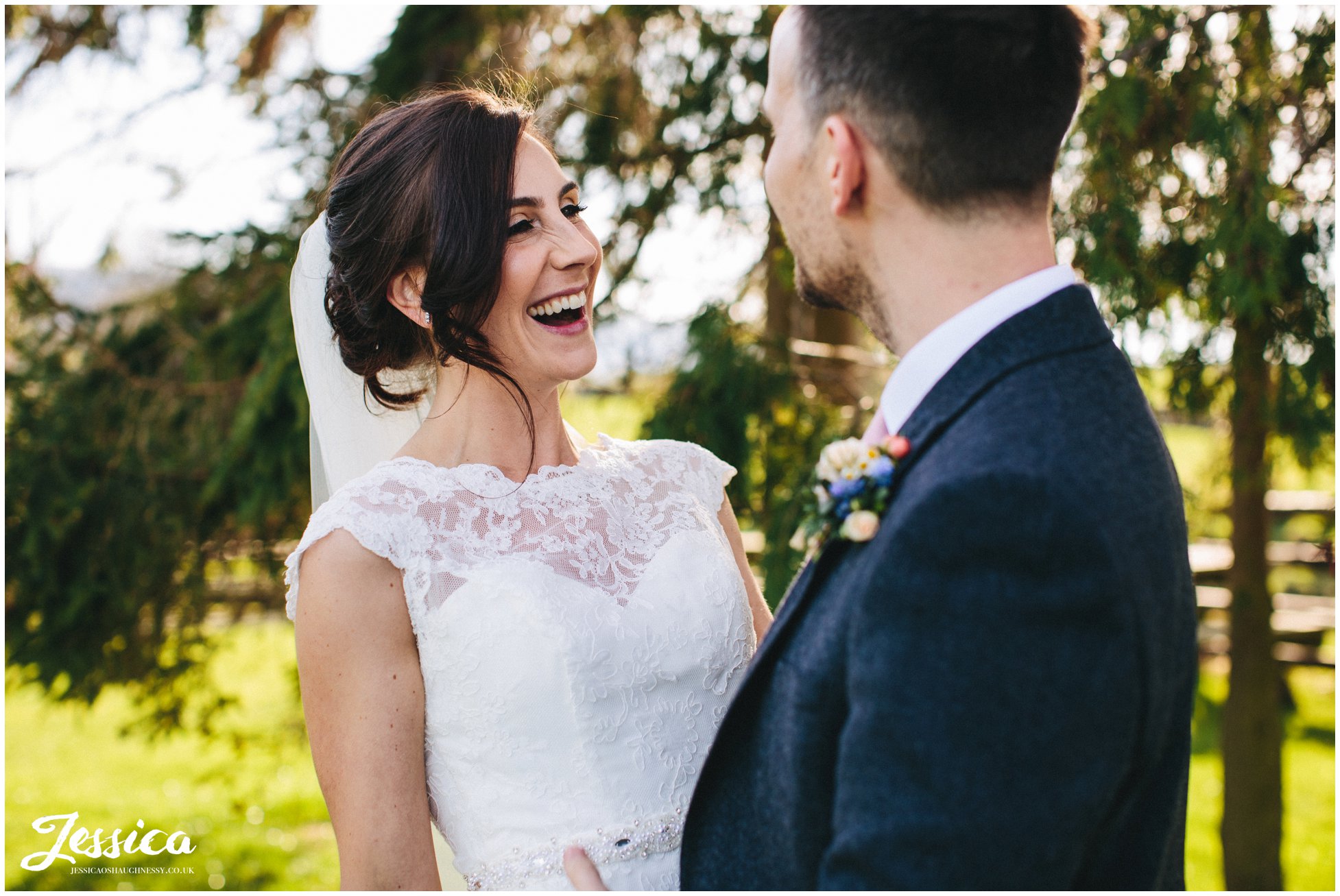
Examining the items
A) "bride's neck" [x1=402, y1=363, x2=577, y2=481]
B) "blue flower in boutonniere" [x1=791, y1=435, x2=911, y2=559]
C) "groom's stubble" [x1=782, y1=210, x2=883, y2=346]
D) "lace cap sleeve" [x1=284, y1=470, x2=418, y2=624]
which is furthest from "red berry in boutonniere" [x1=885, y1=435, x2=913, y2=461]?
"bride's neck" [x1=402, y1=363, x2=577, y2=481]

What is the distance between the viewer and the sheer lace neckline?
7.03ft

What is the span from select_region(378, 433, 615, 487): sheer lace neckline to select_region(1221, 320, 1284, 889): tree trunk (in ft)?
11.0

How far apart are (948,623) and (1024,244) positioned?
1.73 feet

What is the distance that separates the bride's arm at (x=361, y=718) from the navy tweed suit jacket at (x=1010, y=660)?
0.92 metres

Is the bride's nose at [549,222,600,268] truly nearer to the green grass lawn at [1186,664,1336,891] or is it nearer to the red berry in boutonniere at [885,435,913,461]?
the red berry in boutonniere at [885,435,913,461]

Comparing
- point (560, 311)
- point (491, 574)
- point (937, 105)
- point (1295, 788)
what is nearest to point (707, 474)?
point (560, 311)

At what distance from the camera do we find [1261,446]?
13.1 feet

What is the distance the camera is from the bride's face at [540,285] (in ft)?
7.19

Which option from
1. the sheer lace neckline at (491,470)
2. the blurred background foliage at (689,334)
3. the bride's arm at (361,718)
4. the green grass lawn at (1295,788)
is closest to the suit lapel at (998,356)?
the bride's arm at (361,718)

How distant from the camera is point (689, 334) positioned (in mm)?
3656

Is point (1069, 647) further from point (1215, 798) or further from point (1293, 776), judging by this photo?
point (1293, 776)

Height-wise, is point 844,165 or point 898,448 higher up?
point 844,165

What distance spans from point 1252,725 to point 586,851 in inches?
148

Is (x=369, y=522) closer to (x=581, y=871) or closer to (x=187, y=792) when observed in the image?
(x=581, y=871)
